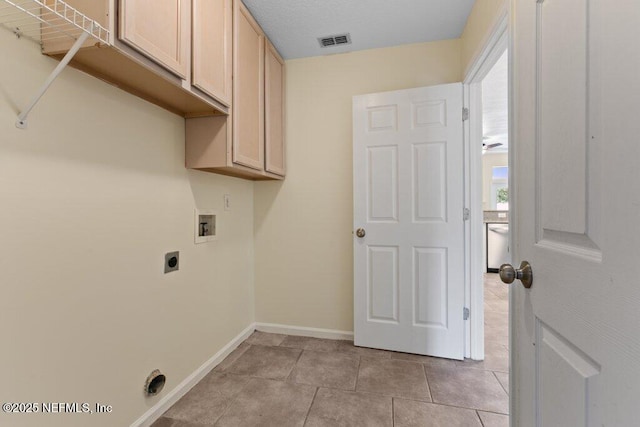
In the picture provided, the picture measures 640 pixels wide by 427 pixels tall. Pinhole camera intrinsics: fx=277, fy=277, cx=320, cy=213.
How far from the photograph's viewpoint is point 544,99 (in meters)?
0.78

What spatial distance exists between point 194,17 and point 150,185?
2.79 ft

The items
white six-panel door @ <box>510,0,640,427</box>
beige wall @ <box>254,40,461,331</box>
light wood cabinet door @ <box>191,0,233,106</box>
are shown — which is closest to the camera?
white six-panel door @ <box>510,0,640,427</box>

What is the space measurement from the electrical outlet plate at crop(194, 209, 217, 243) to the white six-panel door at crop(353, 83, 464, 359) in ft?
3.60

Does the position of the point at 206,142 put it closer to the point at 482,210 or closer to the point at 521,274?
the point at 521,274

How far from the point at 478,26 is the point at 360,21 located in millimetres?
777

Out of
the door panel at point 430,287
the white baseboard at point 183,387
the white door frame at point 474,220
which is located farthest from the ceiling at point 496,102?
the white baseboard at point 183,387

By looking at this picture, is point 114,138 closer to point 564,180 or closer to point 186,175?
point 186,175

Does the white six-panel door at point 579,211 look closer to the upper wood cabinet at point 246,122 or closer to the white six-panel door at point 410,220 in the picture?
the white six-panel door at point 410,220

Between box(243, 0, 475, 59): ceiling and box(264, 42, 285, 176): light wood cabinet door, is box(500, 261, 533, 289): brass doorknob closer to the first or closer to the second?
box(264, 42, 285, 176): light wood cabinet door

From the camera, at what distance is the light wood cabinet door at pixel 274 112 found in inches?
84.3

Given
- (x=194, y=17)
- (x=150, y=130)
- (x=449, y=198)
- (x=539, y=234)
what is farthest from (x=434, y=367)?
(x=194, y=17)

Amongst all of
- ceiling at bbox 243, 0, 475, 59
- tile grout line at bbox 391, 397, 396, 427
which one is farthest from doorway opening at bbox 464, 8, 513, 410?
tile grout line at bbox 391, 397, 396, 427

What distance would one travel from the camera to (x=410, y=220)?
215 cm

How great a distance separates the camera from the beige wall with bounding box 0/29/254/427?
93 cm
